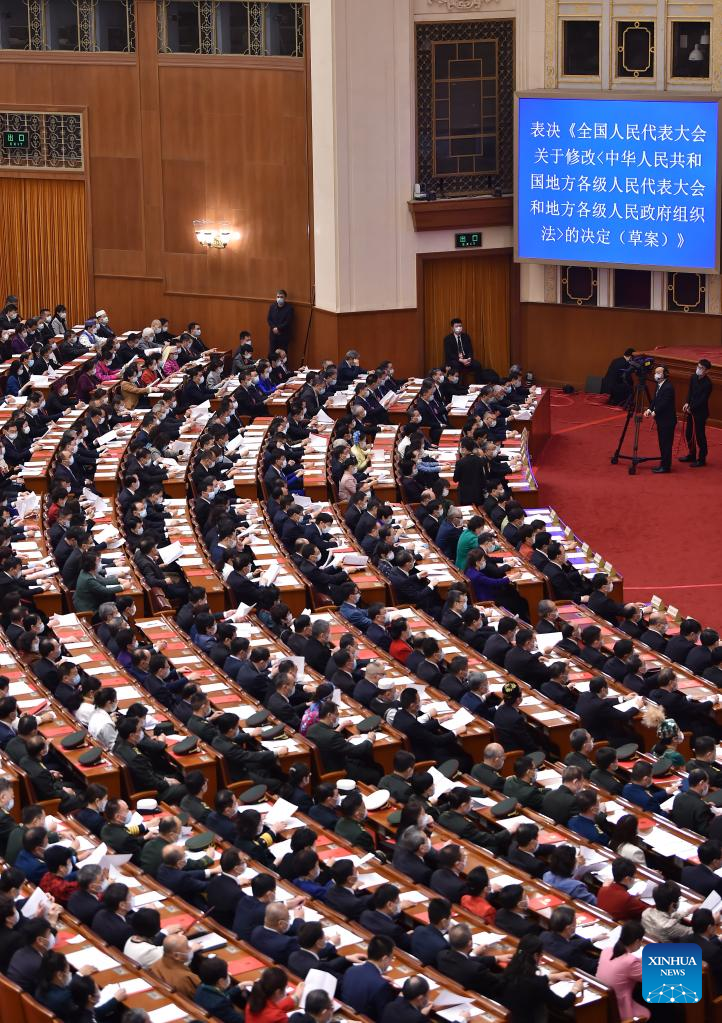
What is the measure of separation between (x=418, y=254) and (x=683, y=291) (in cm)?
412

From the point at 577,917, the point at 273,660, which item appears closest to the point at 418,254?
the point at 273,660

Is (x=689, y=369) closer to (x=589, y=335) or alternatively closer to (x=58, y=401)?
(x=589, y=335)

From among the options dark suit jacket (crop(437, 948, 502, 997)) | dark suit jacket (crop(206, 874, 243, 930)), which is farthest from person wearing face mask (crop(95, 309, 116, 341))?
dark suit jacket (crop(437, 948, 502, 997))

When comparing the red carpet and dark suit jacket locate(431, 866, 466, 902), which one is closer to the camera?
dark suit jacket locate(431, 866, 466, 902)

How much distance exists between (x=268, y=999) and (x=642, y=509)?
13.4 metres

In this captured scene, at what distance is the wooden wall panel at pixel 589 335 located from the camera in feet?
87.5

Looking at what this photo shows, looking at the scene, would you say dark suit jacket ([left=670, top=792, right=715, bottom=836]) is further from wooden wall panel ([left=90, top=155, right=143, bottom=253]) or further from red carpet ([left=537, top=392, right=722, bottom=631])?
wooden wall panel ([left=90, top=155, right=143, bottom=253])

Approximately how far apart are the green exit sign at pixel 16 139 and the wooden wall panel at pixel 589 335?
911 cm

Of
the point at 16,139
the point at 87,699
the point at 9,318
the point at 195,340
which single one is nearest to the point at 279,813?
the point at 87,699

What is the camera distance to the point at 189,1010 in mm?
9406

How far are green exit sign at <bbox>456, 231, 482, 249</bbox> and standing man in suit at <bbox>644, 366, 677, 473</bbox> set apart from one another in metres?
5.20

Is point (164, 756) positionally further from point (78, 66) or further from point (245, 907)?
point (78, 66)

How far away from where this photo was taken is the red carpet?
19.0 metres

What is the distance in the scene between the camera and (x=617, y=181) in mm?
26156
